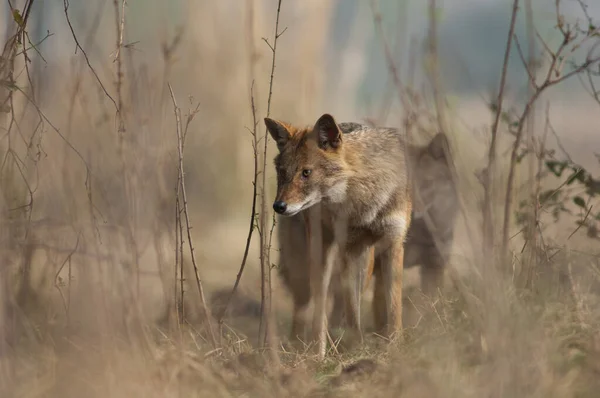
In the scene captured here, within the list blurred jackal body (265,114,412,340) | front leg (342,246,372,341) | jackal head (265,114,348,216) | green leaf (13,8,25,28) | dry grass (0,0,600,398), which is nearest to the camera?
dry grass (0,0,600,398)

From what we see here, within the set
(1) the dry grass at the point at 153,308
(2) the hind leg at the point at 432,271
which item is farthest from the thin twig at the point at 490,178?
(2) the hind leg at the point at 432,271

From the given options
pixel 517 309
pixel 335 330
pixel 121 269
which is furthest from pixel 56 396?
pixel 335 330

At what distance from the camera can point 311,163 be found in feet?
20.3

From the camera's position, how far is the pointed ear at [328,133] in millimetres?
6219

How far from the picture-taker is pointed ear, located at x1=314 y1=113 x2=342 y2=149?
622 cm

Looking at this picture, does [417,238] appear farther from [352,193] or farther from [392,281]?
[352,193]

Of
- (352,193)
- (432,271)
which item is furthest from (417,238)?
(352,193)

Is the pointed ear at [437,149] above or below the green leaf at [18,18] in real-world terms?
below

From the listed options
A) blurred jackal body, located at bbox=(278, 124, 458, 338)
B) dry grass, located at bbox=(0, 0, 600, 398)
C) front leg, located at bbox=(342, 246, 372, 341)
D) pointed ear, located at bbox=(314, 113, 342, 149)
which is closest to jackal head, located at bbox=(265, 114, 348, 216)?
pointed ear, located at bbox=(314, 113, 342, 149)

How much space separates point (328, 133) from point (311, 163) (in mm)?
281

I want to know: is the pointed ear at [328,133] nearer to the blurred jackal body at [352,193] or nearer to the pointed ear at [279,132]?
the blurred jackal body at [352,193]

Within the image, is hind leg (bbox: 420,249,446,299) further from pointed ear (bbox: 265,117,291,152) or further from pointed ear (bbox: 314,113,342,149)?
pointed ear (bbox: 265,117,291,152)

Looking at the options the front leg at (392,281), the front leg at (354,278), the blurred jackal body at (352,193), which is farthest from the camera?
the front leg at (354,278)

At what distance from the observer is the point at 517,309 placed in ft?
13.8
